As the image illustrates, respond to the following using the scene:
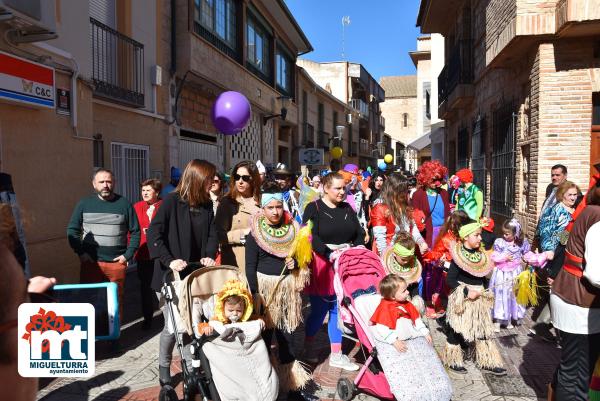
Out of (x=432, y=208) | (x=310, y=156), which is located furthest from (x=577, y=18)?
(x=310, y=156)

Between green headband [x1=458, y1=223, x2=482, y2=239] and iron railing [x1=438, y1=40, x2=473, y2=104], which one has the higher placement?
iron railing [x1=438, y1=40, x2=473, y2=104]

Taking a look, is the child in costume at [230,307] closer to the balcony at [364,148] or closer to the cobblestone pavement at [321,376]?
the cobblestone pavement at [321,376]

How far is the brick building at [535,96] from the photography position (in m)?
7.98

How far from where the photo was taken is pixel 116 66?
9258 millimetres

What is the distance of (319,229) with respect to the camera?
4.84 metres

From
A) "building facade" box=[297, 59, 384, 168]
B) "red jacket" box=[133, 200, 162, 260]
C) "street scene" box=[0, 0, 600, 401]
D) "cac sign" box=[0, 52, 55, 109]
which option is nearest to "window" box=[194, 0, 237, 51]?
"street scene" box=[0, 0, 600, 401]

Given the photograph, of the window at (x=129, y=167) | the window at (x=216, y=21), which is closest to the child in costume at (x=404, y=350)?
the window at (x=129, y=167)

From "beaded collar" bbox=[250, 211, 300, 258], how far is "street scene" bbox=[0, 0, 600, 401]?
14 millimetres

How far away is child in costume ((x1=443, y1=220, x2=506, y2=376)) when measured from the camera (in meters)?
4.59

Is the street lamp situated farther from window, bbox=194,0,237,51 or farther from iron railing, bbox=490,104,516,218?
iron railing, bbox=490,104,516,218

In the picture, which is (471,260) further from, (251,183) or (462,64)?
(462,64)

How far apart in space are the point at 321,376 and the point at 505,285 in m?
2.55

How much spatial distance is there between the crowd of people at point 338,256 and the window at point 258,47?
10.8 metres

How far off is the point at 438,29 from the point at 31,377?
20.2 metres
